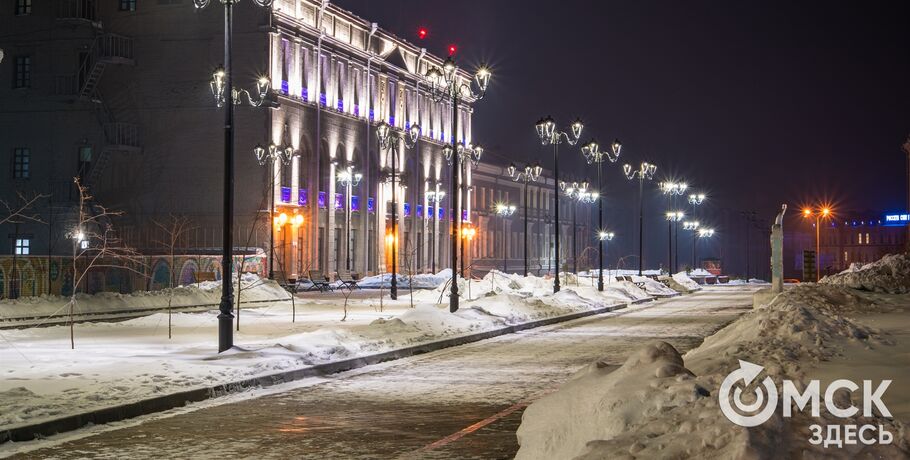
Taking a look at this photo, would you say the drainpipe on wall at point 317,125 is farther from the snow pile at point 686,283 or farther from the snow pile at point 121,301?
the snow pile at point 686,283

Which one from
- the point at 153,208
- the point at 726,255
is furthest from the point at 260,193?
the point at 726,255

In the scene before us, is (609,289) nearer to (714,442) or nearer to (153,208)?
(153,208)

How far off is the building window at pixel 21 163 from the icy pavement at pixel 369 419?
51804 millimetres

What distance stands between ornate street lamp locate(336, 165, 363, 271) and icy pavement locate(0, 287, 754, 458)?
49578mm

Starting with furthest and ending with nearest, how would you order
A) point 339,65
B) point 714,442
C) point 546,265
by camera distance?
1. point 546,265
2. point 339,65
3. point 714,442

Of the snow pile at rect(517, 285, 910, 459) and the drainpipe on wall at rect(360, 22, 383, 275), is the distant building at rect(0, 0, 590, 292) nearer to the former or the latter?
the drainpipe on wall at rect(360, 22, 383, 275)

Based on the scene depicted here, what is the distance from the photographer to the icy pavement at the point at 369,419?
414 inches

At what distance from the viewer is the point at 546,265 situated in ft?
417

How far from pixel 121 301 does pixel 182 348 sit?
1640 centimetres

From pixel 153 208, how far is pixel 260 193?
6.77 metres

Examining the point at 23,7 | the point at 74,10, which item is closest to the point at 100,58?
the point at 74,10

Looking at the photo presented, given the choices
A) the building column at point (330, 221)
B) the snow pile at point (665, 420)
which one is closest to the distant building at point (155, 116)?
the building column at point (330, 221)

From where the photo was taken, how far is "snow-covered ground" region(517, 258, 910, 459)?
720cm

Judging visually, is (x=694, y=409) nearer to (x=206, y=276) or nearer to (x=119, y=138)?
(x=206, y=276)
